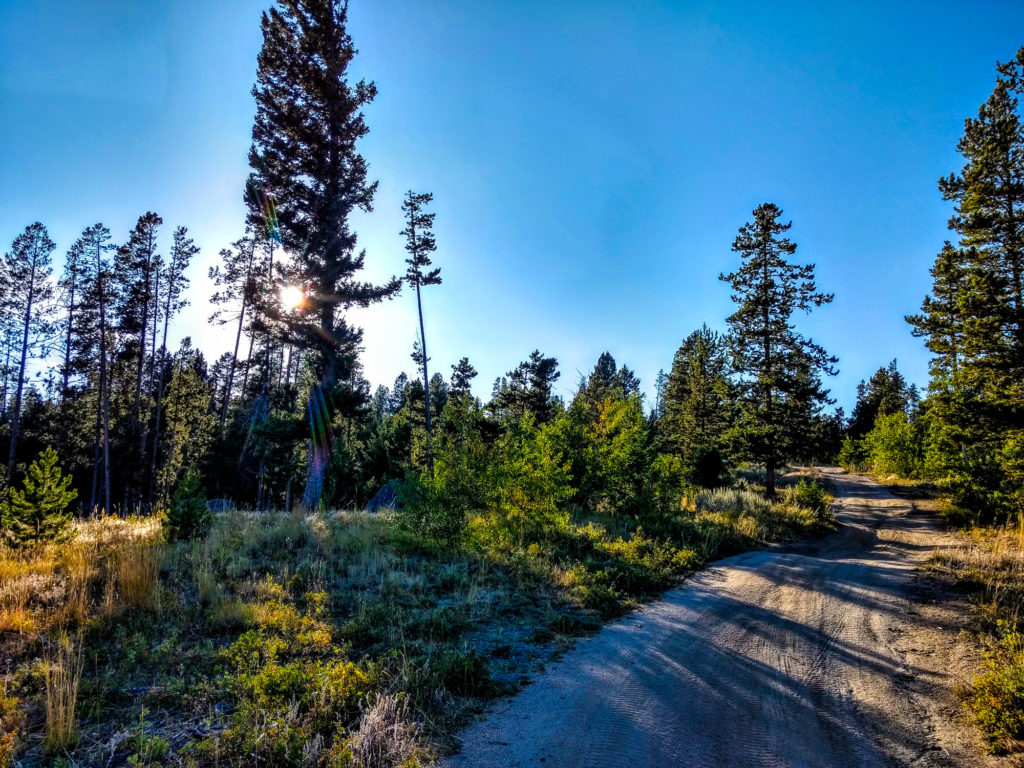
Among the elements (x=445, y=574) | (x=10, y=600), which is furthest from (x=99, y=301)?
(x=445, y=574)

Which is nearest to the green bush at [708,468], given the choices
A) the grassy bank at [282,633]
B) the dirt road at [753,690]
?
the grassy bank at [282,633]

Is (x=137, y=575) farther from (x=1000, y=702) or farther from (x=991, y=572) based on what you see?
(x=991, y=572)

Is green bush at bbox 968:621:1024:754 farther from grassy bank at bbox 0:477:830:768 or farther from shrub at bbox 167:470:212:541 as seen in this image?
shrub at bbox 167:470:212:541

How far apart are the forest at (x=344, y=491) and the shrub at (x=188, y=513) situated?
0.06 m

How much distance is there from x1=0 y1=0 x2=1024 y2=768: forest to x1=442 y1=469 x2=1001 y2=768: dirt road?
0.68 m

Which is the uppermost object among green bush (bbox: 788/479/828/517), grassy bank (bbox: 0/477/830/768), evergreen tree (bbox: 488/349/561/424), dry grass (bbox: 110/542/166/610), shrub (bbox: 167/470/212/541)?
evergreen tree (bbox: 488/349/561/424)

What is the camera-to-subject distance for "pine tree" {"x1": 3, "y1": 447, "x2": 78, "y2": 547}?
25.1 ft

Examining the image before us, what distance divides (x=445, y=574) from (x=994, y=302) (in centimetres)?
1868

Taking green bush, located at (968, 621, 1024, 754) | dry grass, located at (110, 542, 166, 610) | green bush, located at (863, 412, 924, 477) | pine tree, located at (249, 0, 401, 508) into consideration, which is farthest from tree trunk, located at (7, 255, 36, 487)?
green bush, located at (863, 412, 924, 477)

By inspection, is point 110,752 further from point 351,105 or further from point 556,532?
point 351,105

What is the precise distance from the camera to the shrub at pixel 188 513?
9.06 meters

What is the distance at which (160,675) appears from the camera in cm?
443

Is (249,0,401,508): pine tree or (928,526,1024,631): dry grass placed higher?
(249,0,401,508): pine tree

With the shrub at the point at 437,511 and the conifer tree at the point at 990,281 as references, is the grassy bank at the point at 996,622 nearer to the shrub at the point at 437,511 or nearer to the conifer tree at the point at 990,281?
→ the conifer tree at the point at 990,281
